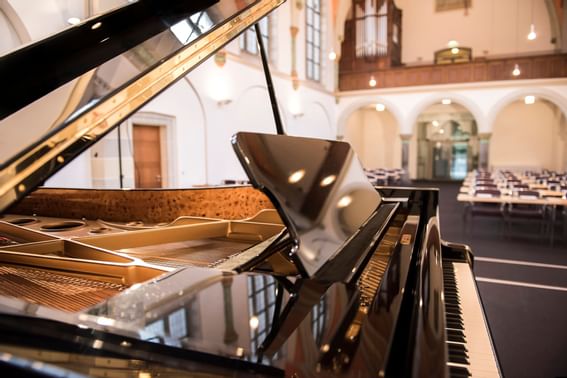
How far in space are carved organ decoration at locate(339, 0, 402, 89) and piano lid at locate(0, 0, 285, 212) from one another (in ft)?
49.0

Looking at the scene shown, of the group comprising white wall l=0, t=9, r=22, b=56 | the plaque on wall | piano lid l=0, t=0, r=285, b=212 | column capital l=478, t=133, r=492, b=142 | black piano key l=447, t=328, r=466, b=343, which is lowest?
black piano key l=447, t=328, r=466, b=343

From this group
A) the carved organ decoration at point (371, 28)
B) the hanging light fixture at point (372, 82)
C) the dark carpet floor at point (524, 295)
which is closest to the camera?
the dark carpet floor at point (524, 295)

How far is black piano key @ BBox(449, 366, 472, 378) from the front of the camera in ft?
3.21

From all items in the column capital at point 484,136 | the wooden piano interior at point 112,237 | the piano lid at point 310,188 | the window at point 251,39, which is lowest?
the wooden piano interior at point 112,237

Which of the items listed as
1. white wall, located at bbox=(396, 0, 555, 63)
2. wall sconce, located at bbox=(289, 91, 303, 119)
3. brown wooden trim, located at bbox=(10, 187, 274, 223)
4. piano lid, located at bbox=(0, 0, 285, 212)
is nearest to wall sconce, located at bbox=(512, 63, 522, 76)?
white wall, located at bbox=(396, 0, 555, 63)

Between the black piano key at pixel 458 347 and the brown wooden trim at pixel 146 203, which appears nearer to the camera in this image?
the black piano key at pixel 458 347

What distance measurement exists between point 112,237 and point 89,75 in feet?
3.51

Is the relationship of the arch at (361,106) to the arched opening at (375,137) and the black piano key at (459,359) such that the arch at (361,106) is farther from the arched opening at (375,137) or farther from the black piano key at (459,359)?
the black piano key at (459,359)

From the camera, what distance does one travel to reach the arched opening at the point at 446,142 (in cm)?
1734

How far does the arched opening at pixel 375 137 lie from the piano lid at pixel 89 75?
646 inches

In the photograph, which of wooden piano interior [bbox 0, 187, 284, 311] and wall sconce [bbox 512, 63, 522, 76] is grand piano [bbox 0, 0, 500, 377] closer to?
wooden piano interior [bbox 0, 187, 284, 311]

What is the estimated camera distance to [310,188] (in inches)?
59.4

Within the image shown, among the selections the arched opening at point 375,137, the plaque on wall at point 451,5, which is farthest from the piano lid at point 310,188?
the plaque on wall at point 451,5

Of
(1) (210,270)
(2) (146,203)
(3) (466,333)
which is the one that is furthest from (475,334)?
(2) (146,203)
